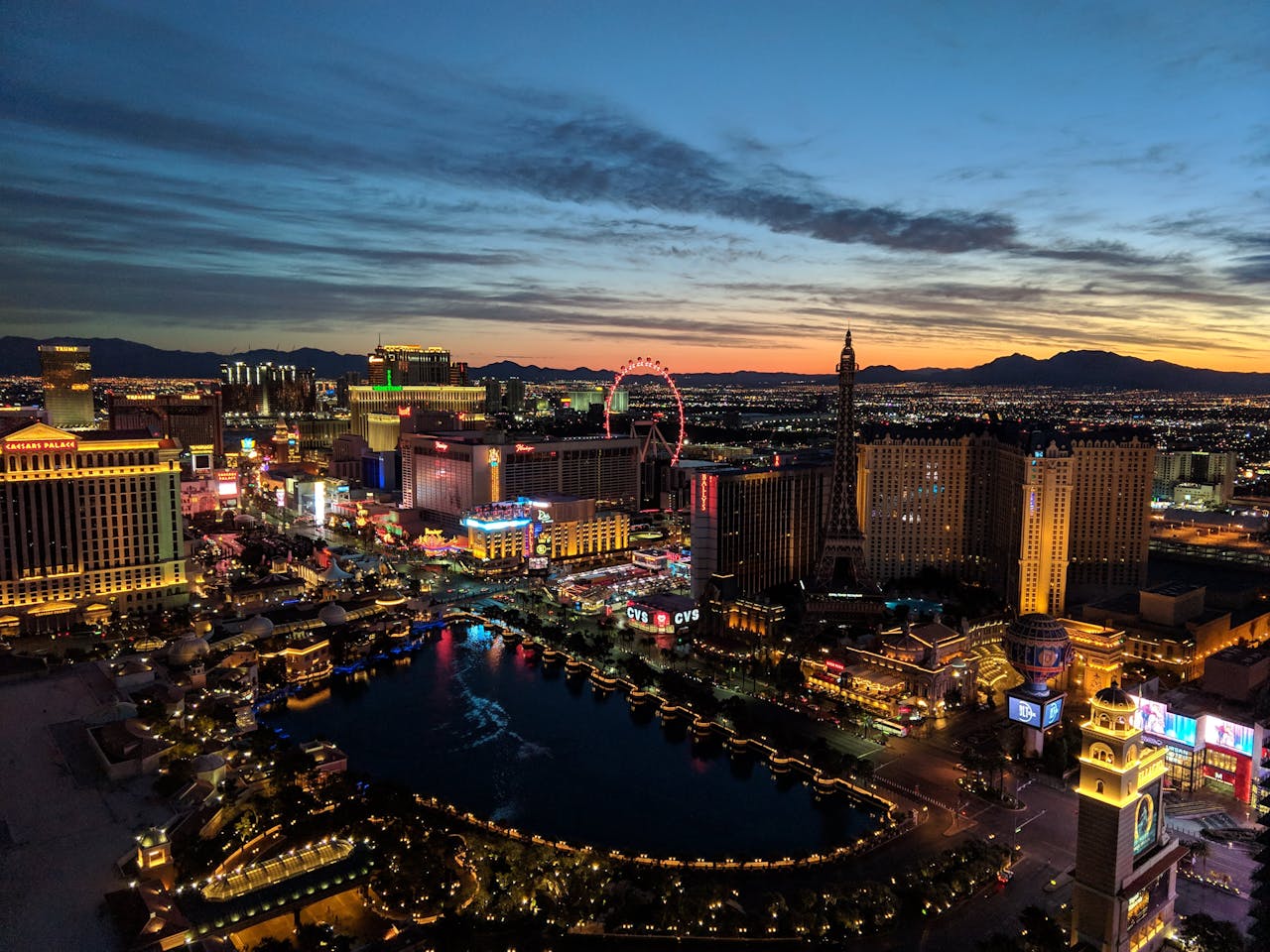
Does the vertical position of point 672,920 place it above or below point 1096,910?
below

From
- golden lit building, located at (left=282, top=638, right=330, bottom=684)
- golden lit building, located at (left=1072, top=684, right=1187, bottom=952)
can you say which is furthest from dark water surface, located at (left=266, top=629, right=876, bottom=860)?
golden lit building, located at (left=1072, top=684, right=1187, bottom=952)

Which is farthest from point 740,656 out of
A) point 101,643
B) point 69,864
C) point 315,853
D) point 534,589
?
point 101,643

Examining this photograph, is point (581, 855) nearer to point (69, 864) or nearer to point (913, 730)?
point (69, 864)

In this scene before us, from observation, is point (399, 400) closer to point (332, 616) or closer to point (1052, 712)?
point (332, 616)

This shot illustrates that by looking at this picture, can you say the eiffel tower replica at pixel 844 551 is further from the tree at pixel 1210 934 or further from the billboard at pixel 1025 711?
the tree at pixel 1210 934

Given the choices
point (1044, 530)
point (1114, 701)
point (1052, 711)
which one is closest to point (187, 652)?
point (1052, 711)

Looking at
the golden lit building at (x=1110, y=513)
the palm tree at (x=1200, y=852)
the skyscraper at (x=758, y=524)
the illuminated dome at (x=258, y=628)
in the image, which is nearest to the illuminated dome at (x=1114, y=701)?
the palm tree at (x=1200, y=852)

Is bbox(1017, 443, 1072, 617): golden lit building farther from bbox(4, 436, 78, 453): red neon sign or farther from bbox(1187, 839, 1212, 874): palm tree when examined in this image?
bbox(4, 436, 78, 453): red neon sign
